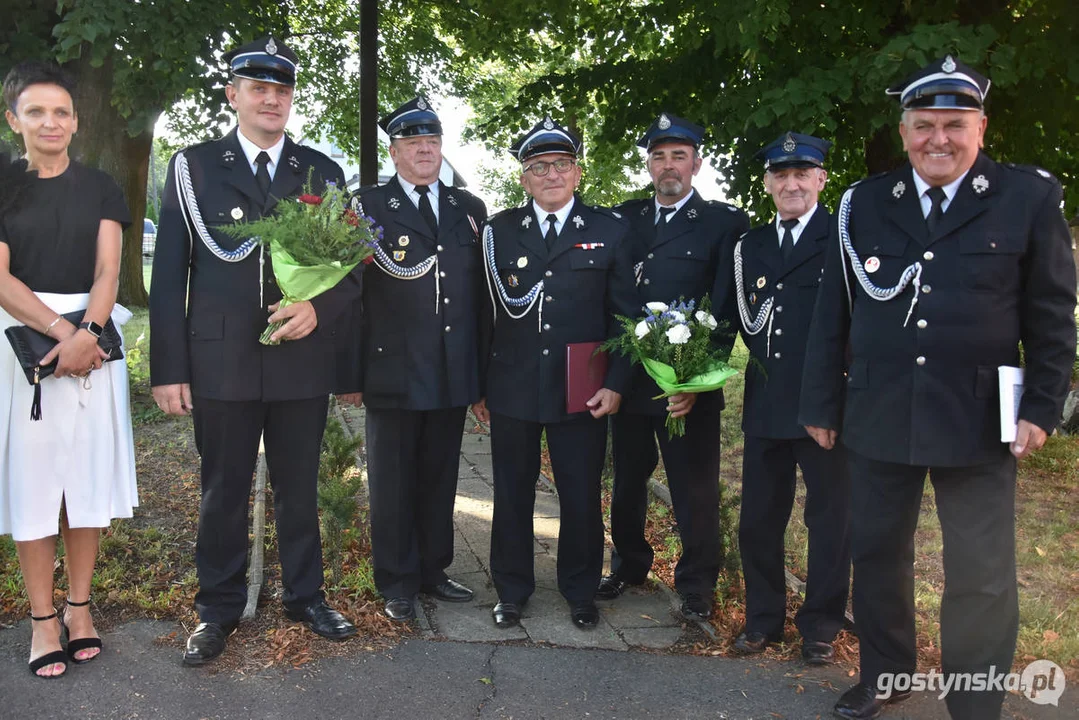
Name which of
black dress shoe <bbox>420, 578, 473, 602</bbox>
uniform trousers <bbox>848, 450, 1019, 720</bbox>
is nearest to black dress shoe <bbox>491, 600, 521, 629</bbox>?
black dress shoe <bbox>420, 578, 473, 602</bbox>

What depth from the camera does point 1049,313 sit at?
123 inches

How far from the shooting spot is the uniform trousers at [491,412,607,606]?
14.5ft

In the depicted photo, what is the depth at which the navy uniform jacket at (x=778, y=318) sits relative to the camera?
4.02 metres

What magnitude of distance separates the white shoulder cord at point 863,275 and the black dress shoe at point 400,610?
2.39m

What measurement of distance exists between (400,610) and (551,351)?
140 centimetres

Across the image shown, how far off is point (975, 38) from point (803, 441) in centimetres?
323

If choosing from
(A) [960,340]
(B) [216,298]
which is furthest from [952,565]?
(B) [216,298]

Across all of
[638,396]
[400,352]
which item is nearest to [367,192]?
[400,352]

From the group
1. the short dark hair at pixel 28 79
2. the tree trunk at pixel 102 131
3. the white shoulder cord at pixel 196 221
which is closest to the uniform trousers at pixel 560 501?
the white shoulder cord at pixel 196 221

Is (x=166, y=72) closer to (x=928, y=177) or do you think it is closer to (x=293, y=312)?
(x=293, y=312)

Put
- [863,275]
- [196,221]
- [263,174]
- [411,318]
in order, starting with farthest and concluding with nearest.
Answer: [411,318], [263,174], [196,221], [863,275]

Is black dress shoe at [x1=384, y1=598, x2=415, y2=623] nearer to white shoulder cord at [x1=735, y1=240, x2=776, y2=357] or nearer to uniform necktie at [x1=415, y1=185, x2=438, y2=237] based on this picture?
uniform necktie at [x1=415, y1=185, x2=438, y2=237]

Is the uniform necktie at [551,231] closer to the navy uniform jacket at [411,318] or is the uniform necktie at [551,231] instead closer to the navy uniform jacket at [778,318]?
the navy uniform jacket at [411,318]

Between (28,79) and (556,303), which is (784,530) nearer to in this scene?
(556,303)
